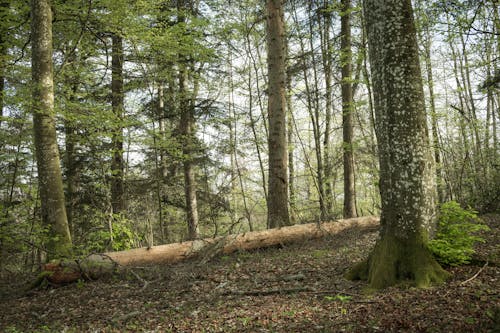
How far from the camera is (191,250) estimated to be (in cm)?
845

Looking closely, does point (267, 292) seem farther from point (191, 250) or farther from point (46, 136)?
point (46, 136)

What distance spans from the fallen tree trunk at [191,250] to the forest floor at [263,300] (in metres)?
0.28

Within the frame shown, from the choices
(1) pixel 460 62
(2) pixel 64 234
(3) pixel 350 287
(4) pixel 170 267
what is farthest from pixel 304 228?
(1) pixel 460 62

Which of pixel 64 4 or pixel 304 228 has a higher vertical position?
pixel 64 4

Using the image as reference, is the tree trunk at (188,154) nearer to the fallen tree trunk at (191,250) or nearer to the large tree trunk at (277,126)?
the large tree trunk at (277,126)

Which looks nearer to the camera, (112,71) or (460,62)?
(112,71)

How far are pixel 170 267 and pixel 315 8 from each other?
10882 millimetres

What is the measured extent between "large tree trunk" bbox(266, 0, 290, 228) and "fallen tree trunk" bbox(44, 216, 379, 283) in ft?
2.25

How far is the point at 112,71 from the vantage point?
1266 cm

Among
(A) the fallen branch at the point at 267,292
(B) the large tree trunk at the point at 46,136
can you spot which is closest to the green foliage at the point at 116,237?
(B) the large tree trunk at the point at 46,136

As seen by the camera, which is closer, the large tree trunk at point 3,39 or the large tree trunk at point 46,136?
the large tree trunk at point 46,136

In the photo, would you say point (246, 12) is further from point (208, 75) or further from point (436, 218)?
point (436, 218)

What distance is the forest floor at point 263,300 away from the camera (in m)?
3.77

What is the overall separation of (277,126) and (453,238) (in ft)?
19.6
